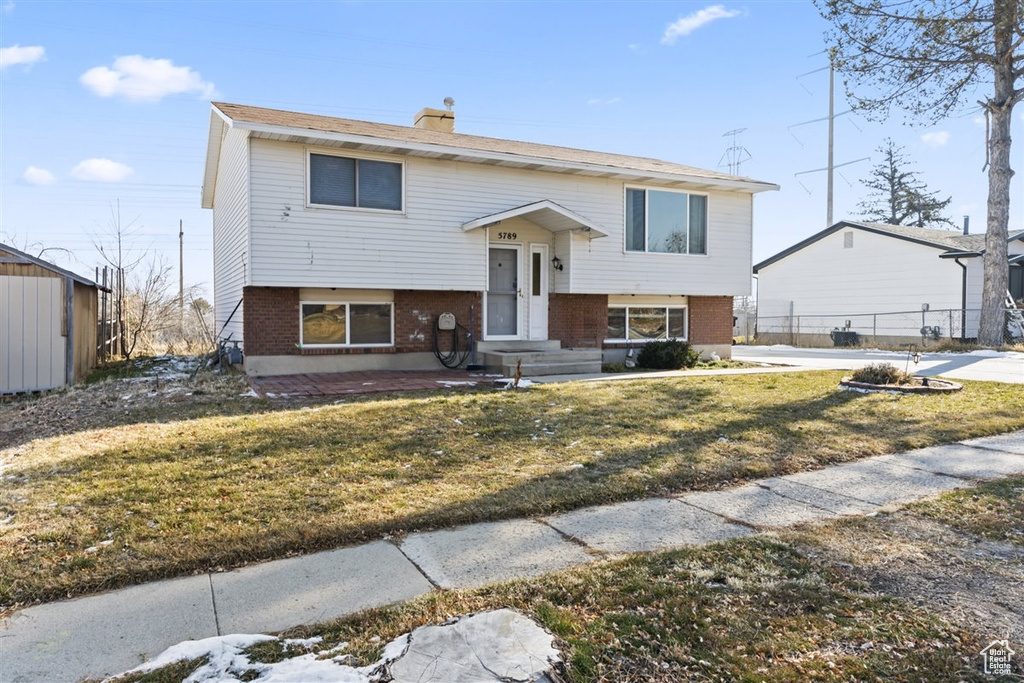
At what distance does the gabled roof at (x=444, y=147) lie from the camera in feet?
37.5

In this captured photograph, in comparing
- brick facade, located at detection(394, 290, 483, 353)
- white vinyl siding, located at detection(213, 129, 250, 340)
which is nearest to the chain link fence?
brick facade, located at detection(394, 290, 483, 353)

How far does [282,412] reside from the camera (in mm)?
8203

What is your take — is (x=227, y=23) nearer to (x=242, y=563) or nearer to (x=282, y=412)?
(x=282, y=412)

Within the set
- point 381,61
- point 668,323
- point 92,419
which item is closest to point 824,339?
point 668,323

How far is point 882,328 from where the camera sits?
2622cm

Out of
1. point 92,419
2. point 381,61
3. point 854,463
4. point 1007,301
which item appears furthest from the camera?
point 381,61

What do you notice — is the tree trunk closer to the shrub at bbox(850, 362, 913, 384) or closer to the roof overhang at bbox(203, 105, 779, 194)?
the roof overhang at bbox(203, 105, 779, 194)

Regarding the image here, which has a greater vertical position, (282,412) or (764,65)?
(764,65)

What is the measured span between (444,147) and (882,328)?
847 inches

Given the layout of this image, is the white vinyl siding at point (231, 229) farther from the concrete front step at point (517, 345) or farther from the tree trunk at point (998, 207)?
the tree trunk at point (998, 207)

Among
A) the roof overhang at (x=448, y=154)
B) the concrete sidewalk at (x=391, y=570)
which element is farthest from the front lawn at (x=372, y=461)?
the roof overhang at (x=448, y=154)

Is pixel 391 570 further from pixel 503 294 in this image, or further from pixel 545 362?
pixel 503 294

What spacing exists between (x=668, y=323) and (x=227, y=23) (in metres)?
16.4

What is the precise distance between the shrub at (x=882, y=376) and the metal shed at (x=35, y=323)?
1313cm
